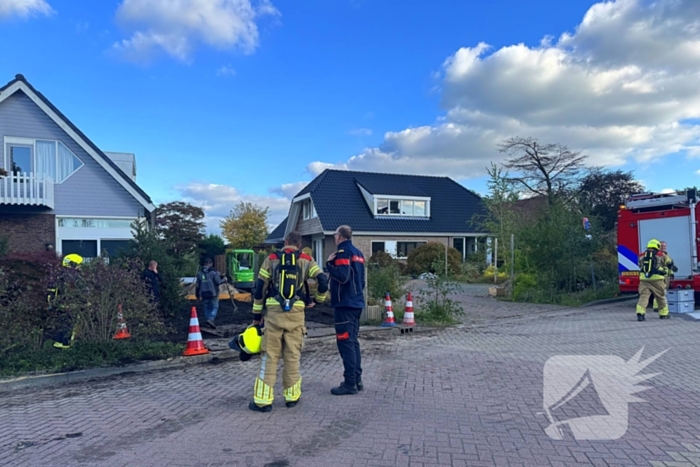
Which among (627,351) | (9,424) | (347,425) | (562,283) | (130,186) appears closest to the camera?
(347,425)

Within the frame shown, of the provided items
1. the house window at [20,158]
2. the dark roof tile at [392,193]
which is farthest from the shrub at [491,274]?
the house window at [20,158]

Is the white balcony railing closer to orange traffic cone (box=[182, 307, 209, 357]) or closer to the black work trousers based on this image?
orange traffic cone (box=[182, 307, 209, 357])

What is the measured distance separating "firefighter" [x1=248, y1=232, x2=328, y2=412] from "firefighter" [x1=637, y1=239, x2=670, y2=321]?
947cm

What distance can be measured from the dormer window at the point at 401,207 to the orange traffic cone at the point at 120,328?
25.5m

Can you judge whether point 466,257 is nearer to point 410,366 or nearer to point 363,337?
point 363,337

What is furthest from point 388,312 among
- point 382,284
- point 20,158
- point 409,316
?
point 20,158

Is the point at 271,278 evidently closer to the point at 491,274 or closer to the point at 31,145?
the point at 31,145

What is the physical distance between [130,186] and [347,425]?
59.8 feet

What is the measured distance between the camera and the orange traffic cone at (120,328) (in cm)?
826

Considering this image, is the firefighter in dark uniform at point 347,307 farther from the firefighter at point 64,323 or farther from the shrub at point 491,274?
the shrub at point 491,274

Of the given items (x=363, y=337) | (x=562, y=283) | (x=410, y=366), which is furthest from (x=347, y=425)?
(x=562, y=283)

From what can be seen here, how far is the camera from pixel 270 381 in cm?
546

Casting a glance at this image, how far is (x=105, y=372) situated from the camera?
7.59 metres

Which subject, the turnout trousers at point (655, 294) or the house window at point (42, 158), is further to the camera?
the house window at point (42, 158)
